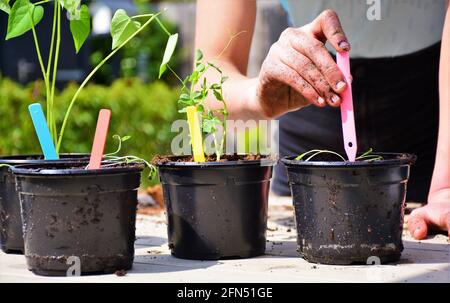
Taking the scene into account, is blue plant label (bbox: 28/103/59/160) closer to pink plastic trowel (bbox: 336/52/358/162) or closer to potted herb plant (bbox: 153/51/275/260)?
potted herb plant (bbox: 153/51/275/260)

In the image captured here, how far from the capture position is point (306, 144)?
9.14 feet

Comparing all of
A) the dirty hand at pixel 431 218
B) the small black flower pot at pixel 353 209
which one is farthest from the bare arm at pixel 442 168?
the small black flower pot at pixel 353 209

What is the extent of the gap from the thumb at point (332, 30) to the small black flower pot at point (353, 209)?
25cm

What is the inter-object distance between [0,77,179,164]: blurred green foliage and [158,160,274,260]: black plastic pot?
11.3 feet

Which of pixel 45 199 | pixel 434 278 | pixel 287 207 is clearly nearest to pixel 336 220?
pixel 434 278

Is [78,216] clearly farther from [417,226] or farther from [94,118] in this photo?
[94,118]

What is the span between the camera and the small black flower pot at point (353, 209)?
4.94 ft

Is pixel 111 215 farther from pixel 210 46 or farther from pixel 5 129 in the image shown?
pixel 5 129

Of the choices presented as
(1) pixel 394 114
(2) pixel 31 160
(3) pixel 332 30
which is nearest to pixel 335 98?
(3) pixel 332 30

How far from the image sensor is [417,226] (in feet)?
6.00

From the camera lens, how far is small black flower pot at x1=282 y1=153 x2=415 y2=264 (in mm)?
1506

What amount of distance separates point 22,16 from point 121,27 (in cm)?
24
